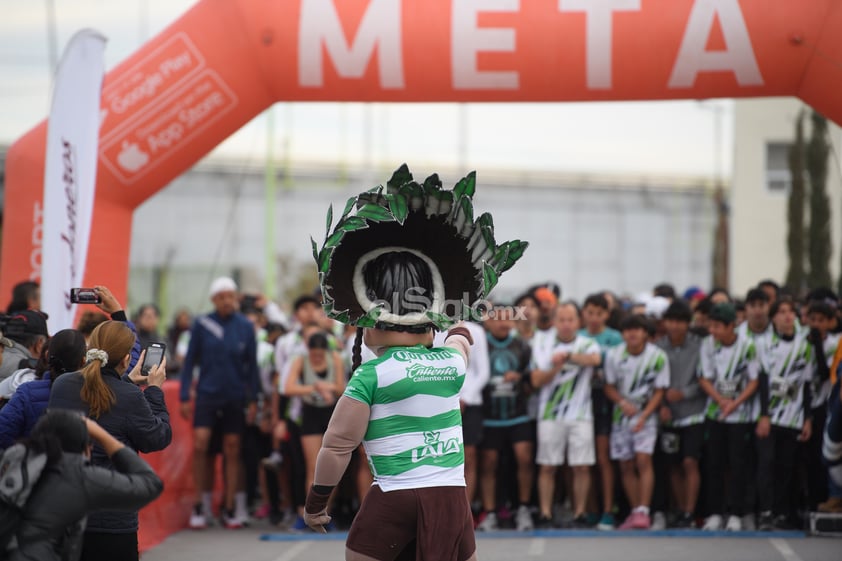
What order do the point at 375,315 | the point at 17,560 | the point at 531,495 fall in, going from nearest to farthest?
the point at 17,560 → the point at 375,315 → the point at 531,495

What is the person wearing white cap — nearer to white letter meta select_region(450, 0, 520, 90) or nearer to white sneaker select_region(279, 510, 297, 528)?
white sneaker select_region(279, 510, 297, 528)

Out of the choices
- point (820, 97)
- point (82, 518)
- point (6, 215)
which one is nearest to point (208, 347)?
point (6, 215)

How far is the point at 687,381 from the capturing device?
10.6 meters

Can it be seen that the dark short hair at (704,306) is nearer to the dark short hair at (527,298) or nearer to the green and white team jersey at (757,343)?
the green and white team jersey at (757,343)

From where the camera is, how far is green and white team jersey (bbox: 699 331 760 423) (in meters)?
10.4

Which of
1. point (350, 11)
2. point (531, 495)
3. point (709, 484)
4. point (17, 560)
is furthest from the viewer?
point (531, 495)

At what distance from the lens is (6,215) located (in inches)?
393

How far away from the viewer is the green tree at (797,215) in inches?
941

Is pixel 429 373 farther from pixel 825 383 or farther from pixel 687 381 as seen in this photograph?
pixel 825 383

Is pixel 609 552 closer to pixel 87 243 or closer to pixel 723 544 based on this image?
pixel 723 544

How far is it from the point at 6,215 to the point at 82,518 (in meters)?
6.00

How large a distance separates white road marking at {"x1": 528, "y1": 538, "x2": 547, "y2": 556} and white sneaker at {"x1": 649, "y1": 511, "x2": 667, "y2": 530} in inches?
43.9

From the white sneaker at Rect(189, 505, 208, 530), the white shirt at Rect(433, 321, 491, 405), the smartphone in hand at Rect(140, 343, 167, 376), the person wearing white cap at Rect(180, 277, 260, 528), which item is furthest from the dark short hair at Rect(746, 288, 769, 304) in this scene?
the smartphone in hand at Rect(140, 343, 167, 376)

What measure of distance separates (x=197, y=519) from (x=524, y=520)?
2925 mm
